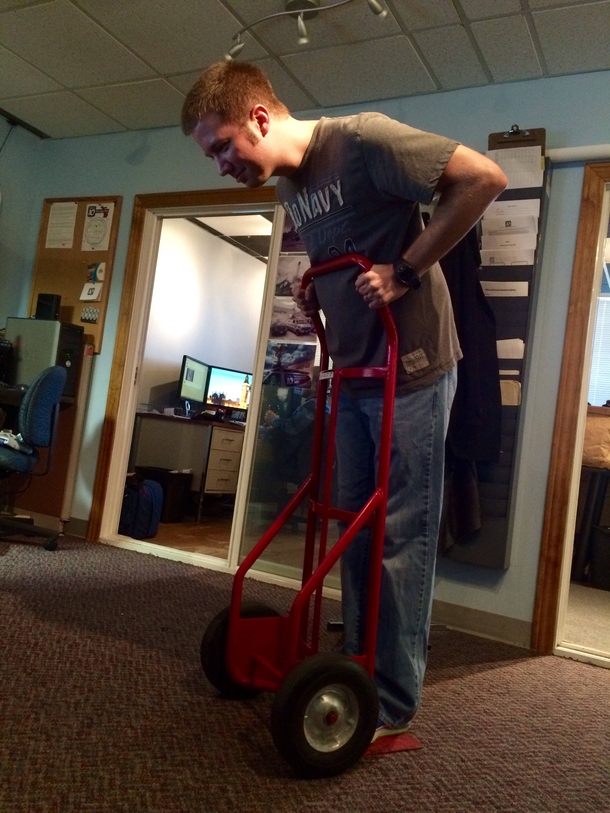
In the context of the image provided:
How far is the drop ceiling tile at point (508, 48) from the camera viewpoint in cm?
237

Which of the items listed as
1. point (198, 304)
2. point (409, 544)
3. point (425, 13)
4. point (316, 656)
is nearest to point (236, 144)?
point (409, 544)

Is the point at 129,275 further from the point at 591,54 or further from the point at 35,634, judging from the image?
the point at 591,54

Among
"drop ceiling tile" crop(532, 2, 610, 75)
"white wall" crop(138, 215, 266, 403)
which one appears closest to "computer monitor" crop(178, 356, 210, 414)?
"white wall" crop(138, 215, 266, 403)

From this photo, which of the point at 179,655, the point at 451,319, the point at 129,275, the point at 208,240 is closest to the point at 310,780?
the point at 179,655

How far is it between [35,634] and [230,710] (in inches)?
26.5

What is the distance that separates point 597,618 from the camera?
3.02 meters

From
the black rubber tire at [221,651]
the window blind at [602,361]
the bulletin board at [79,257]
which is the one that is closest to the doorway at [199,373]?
the bulletin board at [79,257]

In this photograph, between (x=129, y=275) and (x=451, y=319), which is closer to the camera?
(x=451, y=319)

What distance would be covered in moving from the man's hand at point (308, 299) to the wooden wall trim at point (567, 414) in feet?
4.41

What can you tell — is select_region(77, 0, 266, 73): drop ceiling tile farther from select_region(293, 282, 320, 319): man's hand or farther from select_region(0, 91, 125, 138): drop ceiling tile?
select_region(293, 282, 320, 319): man's hand

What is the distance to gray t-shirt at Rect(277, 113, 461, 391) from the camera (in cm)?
116

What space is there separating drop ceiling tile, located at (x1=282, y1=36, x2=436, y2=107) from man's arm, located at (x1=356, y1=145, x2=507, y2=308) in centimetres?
172

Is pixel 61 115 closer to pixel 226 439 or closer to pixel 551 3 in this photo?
pixel 226 439

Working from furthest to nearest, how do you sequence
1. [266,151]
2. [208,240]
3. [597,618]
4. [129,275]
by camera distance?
[208,240] < [129,275] < [597,618] < [266,151]
